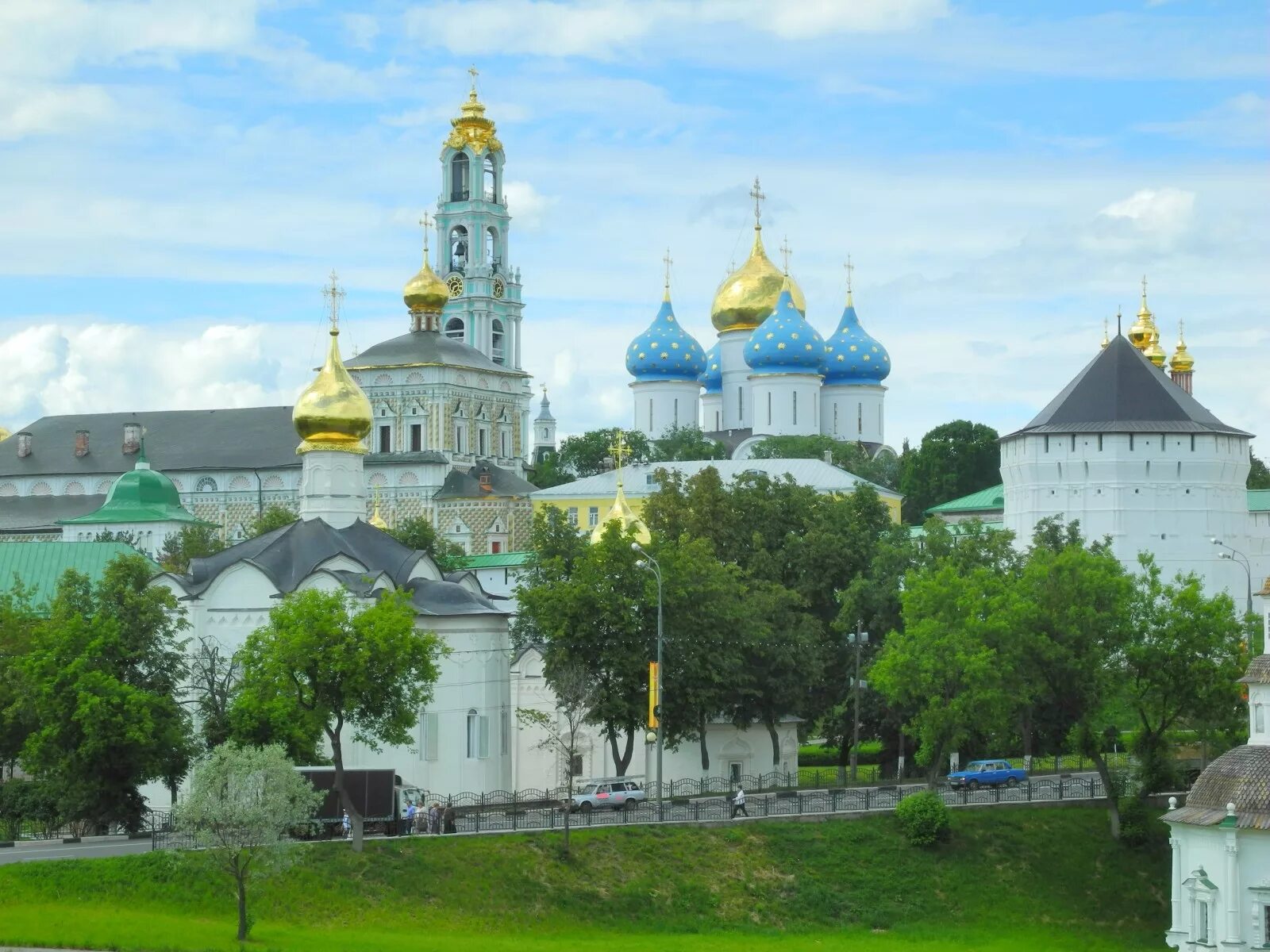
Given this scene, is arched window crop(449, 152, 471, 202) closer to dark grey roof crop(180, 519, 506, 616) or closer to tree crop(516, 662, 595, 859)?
dark grey roof crop(180, 519, 506, 616)

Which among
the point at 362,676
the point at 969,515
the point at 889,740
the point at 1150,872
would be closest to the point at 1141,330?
the point at 969,515

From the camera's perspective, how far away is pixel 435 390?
112250 mm

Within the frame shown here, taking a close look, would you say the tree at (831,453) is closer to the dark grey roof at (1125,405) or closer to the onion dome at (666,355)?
the onion dome at (666,355)

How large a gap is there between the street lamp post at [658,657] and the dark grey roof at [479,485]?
51.7 metres

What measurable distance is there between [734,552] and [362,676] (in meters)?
22.0

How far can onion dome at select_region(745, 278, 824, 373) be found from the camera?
114375 millimetres

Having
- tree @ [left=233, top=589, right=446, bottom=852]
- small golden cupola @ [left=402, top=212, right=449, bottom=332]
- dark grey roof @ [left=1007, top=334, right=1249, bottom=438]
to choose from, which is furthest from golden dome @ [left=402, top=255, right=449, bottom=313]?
tree @ [left=233, top=589, right=446, bottom=852]

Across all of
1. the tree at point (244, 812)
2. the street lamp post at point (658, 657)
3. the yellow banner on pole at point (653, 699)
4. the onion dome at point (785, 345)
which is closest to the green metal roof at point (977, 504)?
the onion dome at point (785, 345)

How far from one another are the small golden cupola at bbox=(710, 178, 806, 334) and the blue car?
6529cm

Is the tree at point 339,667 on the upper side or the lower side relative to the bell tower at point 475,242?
lower

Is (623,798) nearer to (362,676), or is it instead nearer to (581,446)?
(362,676)

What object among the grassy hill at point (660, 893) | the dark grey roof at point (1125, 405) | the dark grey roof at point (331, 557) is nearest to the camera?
the grassy hill at point (660, 893)

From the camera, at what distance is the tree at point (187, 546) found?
276ft

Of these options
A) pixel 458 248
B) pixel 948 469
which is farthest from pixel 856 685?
pixel 458 248
